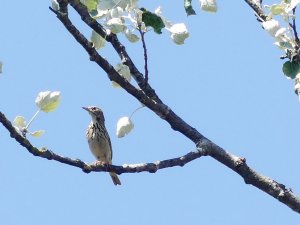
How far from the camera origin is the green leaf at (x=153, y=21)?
355 centimetres

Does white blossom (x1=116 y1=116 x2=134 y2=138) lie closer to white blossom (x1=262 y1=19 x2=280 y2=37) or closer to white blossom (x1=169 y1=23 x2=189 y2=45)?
white blossom (x1=169 y1=23 x2=189 y2=45)

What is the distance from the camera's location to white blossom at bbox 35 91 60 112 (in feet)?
12.5

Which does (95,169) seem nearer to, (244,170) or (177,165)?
(177,165)

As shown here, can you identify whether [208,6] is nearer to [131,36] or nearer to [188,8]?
[188,8]

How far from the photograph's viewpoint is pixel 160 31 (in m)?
3.57

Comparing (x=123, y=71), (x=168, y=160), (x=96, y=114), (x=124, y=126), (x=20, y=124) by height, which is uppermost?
(x=96, y=114)

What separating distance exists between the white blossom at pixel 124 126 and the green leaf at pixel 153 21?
2.44 feet

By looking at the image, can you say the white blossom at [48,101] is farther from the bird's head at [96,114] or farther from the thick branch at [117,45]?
the bird's head at [96,114]

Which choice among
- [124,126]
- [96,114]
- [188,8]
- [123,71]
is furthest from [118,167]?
[96,114]

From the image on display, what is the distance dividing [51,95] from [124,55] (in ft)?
1.74

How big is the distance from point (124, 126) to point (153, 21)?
0.80 metres

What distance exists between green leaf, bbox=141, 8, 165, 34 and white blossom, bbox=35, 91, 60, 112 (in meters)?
0.65

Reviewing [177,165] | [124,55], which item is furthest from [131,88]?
[177,165]

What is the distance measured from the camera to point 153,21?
3.56 meters
